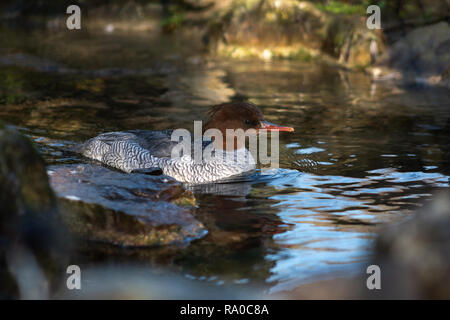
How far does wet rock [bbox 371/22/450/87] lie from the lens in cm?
1443

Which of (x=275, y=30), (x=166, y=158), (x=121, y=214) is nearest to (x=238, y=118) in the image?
(x=166, y=158)

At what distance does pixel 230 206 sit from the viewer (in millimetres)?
6516

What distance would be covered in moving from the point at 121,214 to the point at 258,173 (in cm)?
281

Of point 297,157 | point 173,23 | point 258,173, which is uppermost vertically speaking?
point 173,23

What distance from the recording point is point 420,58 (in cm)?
1483

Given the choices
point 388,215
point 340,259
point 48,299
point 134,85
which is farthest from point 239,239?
point 134,85

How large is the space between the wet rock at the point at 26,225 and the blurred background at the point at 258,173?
12 mm

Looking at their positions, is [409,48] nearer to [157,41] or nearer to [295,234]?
[157,41]

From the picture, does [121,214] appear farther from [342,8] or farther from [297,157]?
[342,8]

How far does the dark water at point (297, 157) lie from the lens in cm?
511

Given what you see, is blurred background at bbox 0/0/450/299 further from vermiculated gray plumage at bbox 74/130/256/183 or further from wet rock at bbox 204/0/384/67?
vermiculated gray plumage at bbox 74/130/256/183

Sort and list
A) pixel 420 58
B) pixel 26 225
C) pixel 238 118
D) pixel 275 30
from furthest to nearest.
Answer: pixel 275 30 < pixel 420 58 < pixel 238 118 < pixel 26 225

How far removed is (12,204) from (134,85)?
9.73 metres

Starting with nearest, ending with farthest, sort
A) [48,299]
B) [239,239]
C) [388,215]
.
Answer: [48,299] → [239,239] → [388,215]
